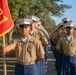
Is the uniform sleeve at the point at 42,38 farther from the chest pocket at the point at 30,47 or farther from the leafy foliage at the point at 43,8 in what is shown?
the leafy foliage at the point at 43,8

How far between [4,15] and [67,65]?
2.36 m

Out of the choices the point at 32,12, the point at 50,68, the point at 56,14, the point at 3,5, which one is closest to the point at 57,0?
the point at 56,14

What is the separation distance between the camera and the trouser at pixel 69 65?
9.50 metres

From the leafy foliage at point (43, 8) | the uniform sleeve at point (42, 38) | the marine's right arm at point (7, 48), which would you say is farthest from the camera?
the leafy foliage at point (43, 8)

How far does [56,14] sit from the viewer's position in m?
43.9

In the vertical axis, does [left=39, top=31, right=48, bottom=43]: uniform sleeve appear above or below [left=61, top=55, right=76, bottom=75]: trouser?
above

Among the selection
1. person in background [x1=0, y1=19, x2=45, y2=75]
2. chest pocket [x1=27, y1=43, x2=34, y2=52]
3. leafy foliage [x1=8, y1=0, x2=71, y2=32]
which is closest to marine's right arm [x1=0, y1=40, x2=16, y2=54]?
person in background [x1=0, y1=19, x2=45, y2=75]

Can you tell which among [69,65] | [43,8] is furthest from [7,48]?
[43,8]

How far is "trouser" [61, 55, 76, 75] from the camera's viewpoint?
9.50 meters

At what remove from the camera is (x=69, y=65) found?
959 centimetres

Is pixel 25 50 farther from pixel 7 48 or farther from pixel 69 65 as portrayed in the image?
pixel 69 65

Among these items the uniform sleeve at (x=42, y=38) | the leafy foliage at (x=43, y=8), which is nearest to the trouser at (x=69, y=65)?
the uniform sleeve at (x=42, y=38)

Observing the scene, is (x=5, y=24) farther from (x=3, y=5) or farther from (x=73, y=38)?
(x=73, y=38)

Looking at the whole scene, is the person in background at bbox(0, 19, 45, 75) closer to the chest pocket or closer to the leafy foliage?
the chest pocket
